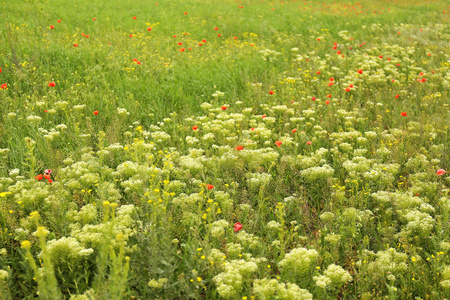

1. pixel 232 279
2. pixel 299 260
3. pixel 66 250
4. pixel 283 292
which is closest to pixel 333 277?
pixel 299 260

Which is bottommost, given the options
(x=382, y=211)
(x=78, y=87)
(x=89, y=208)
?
→ (x=382, y=211)

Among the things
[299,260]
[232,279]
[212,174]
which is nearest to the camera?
[232,279]

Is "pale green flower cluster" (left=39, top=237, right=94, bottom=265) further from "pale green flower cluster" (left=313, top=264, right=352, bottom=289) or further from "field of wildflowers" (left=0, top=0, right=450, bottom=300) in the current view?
"pale green flower cluster" (left=313, top=264, right=352, bottom=289)

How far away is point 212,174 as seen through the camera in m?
4.30

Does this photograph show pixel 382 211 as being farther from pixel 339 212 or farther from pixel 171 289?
pixel 171 289

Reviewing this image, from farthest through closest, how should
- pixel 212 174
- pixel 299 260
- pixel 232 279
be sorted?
pixel 212 174
pixel 299 260
pixel 232 279

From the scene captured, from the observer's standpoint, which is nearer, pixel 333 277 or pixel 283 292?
pixel 283 292

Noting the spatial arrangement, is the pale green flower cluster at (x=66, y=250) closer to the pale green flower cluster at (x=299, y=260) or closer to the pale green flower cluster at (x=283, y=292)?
the pale green flower cluster at (x=283, y=292)

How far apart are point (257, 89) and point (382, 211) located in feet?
11.2

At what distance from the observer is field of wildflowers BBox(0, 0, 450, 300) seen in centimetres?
273

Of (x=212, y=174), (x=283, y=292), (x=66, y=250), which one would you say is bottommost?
(x=212, y=174)

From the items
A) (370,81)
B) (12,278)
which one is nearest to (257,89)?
(370,81)

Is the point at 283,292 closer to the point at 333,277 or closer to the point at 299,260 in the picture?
the point at 299,260

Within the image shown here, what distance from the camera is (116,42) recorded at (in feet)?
28.7
